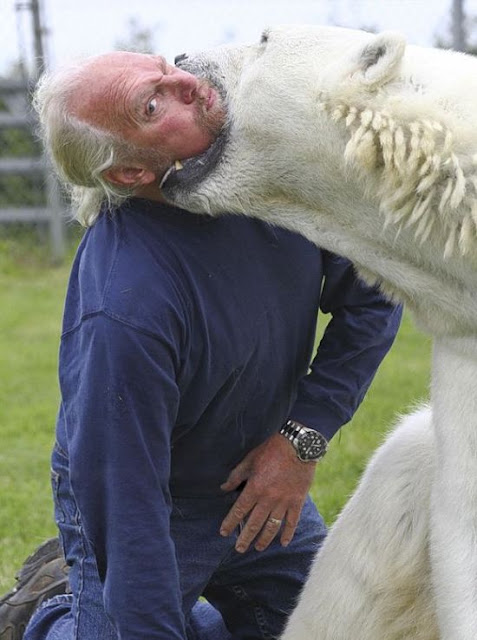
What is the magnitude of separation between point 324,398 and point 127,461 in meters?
0.72

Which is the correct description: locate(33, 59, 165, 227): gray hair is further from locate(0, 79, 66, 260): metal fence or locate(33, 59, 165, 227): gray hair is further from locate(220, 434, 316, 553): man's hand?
locate(0, 79, 66, 260): metal fence

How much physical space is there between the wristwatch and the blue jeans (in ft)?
0.72

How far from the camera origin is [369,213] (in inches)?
97.8

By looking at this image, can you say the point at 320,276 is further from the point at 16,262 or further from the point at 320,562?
the point at 16,262

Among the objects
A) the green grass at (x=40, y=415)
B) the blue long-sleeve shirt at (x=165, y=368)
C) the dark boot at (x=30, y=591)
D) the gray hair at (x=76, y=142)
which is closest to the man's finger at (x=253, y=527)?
the blue long-sleeve shirt at (x=165, y=368)

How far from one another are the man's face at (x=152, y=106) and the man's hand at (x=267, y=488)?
826 mm

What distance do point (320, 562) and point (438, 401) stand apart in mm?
628

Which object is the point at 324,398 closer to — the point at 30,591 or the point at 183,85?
the point at 183,85

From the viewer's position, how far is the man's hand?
3.12 meters

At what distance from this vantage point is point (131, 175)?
8.96ft

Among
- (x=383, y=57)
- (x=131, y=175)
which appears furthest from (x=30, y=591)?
(x=383, y=57)

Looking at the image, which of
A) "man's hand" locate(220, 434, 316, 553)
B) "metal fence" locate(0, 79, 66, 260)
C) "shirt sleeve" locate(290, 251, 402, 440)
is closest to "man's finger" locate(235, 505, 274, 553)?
"man's hand" locate(220, 434, 316, 553)

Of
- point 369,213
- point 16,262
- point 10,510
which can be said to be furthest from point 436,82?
point 16,262

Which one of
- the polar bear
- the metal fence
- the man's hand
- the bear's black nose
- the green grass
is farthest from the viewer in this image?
the metal fence
